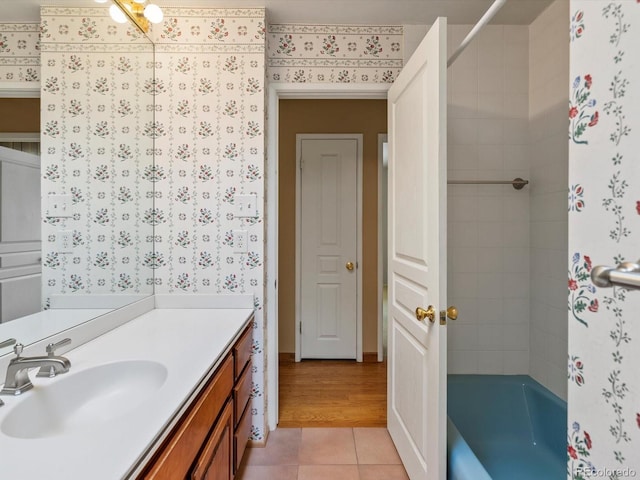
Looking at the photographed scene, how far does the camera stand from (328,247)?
3.15 meters

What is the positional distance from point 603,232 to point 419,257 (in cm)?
86

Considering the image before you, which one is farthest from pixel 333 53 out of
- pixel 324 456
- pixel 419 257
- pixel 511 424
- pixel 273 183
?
pixel 511 424

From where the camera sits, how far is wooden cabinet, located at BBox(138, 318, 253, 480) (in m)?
0.81

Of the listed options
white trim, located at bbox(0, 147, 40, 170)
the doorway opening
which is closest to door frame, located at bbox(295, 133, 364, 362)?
the doorway opening

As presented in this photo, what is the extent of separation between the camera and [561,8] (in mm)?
1751

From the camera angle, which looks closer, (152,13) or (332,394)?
(152,13)

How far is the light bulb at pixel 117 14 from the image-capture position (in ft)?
4.97

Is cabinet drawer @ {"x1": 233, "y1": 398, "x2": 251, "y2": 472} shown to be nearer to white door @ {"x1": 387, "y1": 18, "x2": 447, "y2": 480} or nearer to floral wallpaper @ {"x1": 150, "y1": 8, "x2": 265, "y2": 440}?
floral wallpaper @ {"x1": 150, "y1": 8, "x2": 265, "y2": 440}

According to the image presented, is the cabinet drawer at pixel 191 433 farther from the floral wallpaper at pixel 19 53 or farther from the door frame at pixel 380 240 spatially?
the door frame at pixel 380 240

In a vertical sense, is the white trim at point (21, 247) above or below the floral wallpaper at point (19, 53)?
below

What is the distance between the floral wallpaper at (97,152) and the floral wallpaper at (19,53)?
4 cm

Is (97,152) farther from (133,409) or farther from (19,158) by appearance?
(133,409)

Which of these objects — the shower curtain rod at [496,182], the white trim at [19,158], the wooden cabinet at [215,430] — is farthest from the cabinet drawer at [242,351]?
the shower curtain rod at [496,182]

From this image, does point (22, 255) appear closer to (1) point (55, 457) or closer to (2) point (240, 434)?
(1) point (55, 457)
